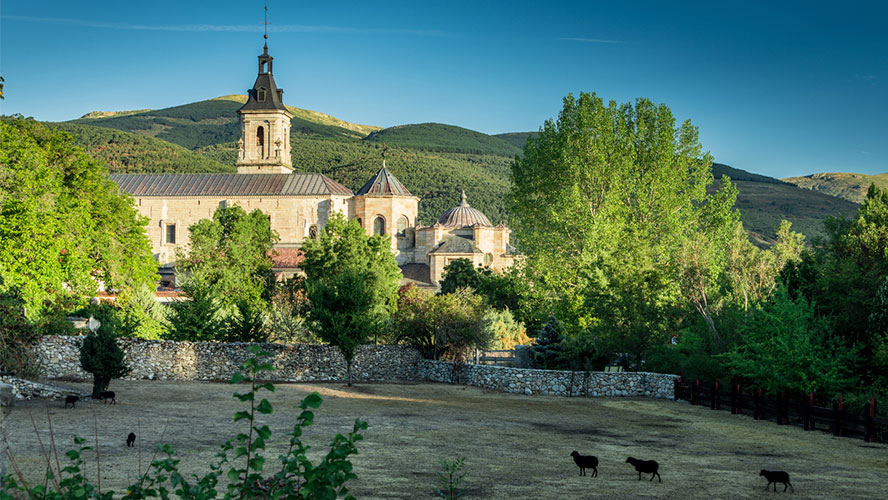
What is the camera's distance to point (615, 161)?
32.8 meters

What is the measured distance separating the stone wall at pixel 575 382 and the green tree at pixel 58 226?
1584 cm

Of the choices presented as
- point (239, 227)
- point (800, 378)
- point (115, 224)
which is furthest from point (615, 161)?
point (239, 227)

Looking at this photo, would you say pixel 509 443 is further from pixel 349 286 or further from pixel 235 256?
pixel 235 256

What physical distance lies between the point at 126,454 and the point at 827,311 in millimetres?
18468

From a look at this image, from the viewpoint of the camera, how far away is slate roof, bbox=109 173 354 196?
76.4 metres

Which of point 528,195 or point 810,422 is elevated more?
point 528,195

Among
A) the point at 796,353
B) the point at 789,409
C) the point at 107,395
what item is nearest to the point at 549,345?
the point at 796,353

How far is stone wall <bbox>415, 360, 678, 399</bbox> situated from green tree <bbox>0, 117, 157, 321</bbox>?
52.0 feet

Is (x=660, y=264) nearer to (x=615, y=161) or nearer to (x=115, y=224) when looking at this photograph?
(x=615, y=161)

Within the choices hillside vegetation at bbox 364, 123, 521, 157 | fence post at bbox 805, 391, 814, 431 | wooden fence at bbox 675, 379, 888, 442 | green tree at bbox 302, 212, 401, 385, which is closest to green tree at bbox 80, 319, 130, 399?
green tree at bbox 302, 212, 401, 385

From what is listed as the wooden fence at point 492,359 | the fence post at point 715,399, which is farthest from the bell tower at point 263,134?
the fence post at point 715,399

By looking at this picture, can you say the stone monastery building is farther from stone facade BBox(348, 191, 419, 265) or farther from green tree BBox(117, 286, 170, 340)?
green tree BBox(117, 286, 170, 340)

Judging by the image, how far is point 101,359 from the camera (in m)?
19.7

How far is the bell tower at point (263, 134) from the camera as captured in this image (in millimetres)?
86250
